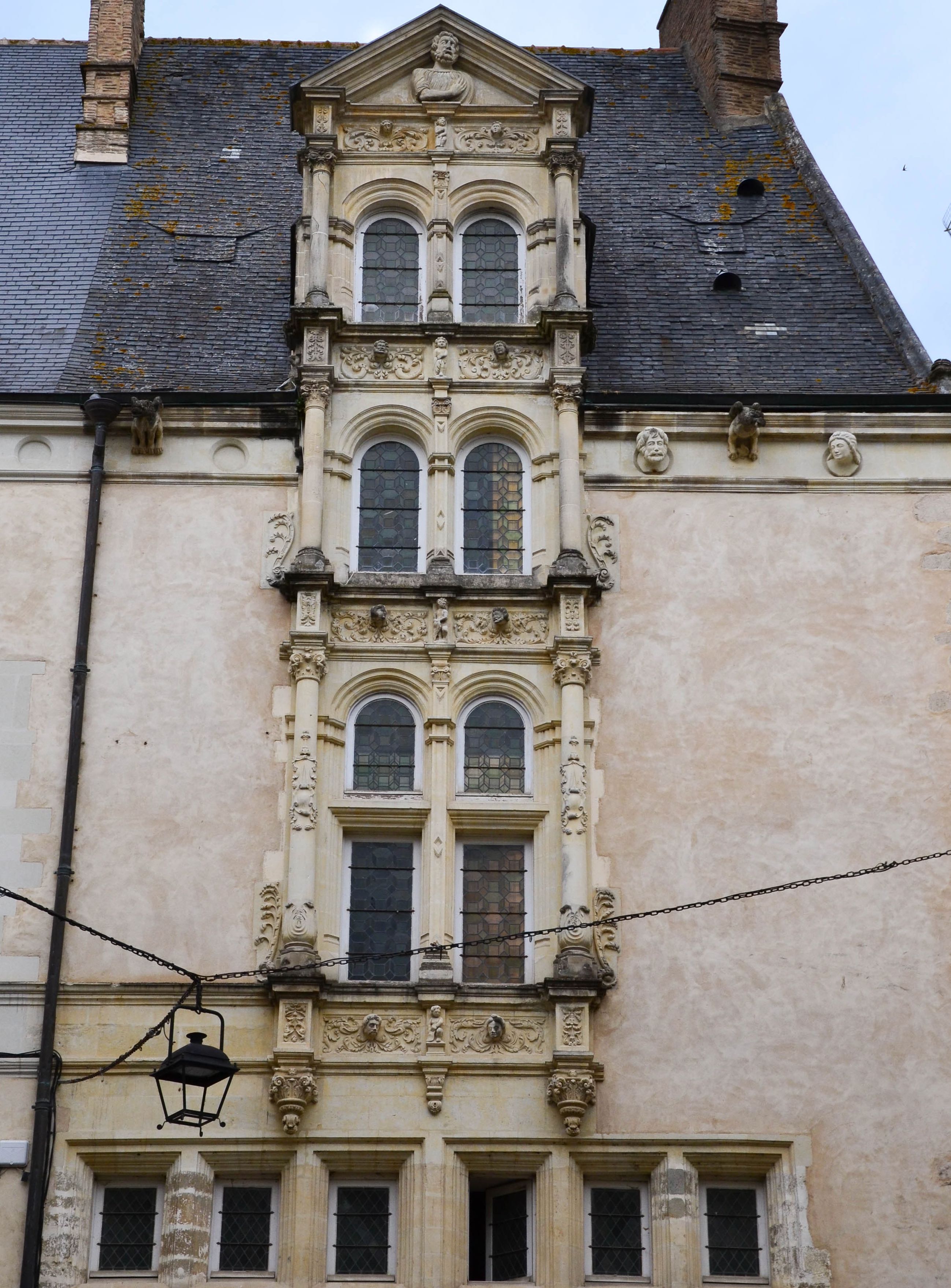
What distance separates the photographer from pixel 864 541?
68.4ft

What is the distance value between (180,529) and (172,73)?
10.0 m

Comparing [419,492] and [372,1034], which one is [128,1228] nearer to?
[372,1034]

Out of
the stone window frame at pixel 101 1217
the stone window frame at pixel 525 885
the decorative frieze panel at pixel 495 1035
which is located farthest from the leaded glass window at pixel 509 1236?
the stone window frame at pixel 101 1217

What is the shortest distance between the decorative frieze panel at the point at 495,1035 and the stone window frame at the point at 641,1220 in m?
1.20

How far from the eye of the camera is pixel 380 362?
70.1 ft

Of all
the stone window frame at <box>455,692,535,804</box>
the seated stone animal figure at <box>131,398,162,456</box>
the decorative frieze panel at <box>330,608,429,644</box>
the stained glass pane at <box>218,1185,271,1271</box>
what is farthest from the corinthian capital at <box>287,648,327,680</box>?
the stained glass pane at <box>218,1185,271,1271</box>

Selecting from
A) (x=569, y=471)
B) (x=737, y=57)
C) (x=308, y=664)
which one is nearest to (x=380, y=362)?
(x=569, y=471)

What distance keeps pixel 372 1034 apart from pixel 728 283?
1021 centimetres

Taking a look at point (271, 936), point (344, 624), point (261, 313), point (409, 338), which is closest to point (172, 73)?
point (261, 313)

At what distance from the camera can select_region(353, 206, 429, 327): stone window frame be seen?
21.9 meters

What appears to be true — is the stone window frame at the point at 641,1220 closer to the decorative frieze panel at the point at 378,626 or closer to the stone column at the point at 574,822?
the stone column at the point at 574,822

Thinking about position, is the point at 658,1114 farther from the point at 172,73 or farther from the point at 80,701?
the point at 172,73

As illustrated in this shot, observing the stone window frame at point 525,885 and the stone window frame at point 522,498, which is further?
the stone window frame at point 522,498

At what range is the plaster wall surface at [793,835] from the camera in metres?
18.2
